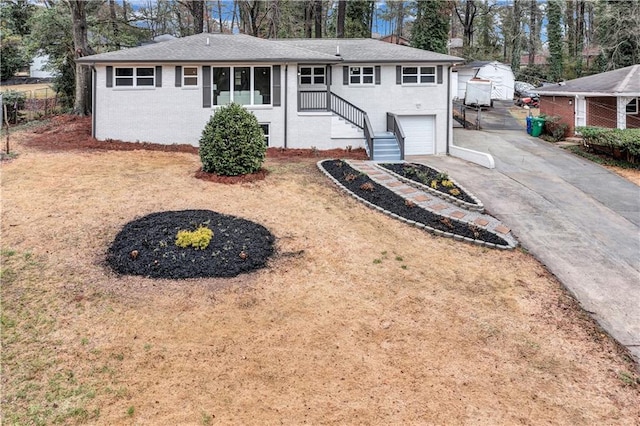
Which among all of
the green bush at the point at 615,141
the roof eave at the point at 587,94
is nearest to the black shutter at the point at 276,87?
the green bush at the point at 615,141

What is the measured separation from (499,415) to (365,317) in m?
2.30

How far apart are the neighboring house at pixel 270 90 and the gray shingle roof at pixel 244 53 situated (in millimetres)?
40

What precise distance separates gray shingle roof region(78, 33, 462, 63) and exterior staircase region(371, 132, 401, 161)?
340 centimetres

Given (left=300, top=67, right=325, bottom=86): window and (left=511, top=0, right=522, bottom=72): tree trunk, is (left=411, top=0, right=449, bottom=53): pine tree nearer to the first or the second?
(left=511, top=0, right=522, bottom=72): tree trunk

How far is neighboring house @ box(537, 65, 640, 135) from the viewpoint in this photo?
779 inches

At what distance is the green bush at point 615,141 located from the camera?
15.7 metres

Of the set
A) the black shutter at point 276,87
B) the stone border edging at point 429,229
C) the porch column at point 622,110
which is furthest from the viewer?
the porch column at point 622,110

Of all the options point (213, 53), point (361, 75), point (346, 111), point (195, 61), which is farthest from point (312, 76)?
point (195, 61)

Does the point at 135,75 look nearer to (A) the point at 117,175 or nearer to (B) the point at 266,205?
(A) the point at 117,175

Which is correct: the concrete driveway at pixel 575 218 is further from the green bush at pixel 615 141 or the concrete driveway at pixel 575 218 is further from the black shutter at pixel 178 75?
the black shutter at pixel 178 75

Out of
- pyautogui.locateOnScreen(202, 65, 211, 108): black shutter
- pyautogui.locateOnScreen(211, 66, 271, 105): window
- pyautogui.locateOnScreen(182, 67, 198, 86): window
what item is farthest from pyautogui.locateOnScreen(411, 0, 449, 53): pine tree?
pyautogui.locateOnScreen(182, 67, 198, 86): window

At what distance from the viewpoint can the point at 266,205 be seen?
1061 cm

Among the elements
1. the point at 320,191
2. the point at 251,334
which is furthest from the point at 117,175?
the point at 251,334

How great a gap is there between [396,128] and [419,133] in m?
2.06
